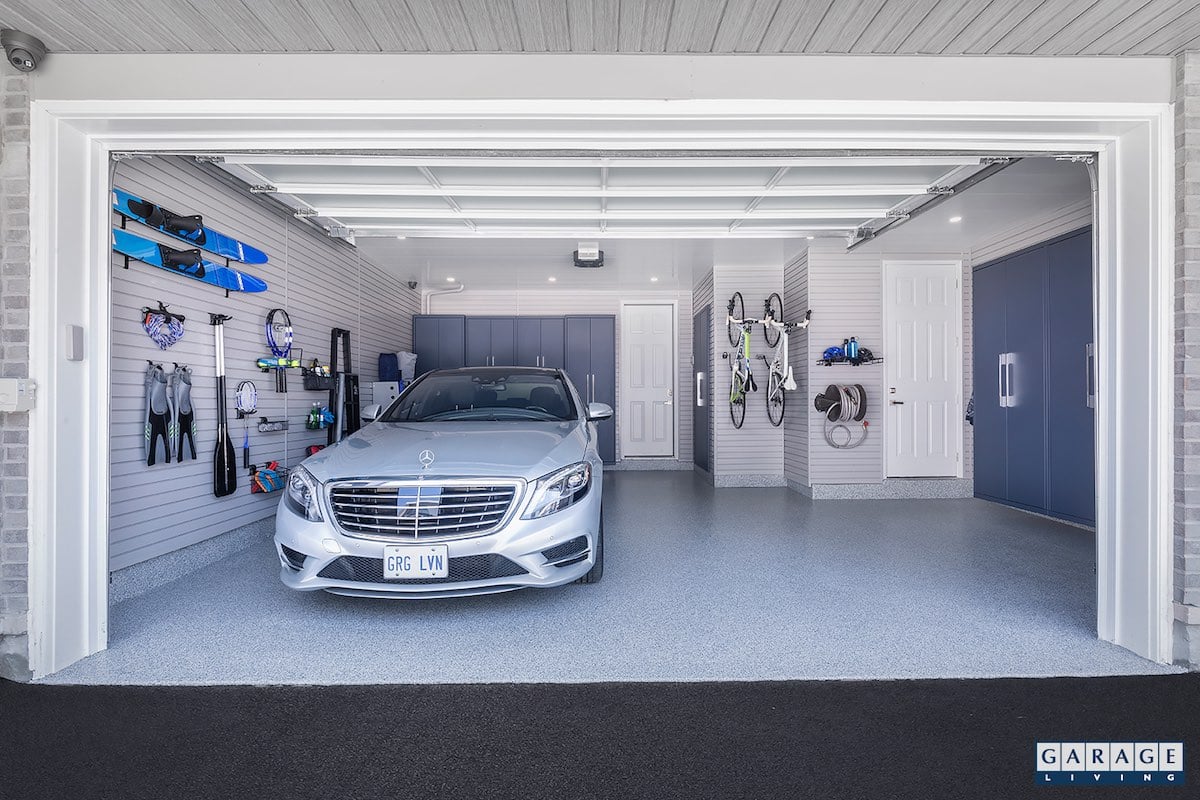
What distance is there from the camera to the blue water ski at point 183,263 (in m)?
3.37

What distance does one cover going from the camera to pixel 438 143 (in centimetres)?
284

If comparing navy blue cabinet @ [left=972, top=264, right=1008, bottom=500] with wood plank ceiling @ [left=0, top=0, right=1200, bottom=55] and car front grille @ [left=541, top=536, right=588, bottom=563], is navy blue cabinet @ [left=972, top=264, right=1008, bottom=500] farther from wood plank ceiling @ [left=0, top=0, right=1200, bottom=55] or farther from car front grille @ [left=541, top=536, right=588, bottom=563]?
car front grille @ [left=541, top=536, right=588, bottom=563]

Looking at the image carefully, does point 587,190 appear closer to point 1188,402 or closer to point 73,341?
point 73,341

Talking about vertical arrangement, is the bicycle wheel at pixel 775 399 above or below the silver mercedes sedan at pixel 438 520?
above

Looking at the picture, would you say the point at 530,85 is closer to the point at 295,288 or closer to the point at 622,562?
the point at 622,562

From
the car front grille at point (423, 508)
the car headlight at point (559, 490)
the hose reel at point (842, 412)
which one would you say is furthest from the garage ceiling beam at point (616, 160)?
the hose reel at point (842, 412)

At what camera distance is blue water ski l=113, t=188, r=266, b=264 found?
337cm

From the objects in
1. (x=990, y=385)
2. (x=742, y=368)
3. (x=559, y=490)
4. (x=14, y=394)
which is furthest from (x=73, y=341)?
(x=990, y=385)

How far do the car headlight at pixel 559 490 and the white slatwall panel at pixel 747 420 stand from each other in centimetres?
461

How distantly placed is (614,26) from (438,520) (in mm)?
2314

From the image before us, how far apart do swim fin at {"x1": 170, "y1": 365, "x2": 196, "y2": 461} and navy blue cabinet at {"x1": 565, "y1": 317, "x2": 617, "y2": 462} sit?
542 centimetres

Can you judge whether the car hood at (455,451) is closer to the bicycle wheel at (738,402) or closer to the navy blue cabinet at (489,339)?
the bicycle wheel at (738,402)

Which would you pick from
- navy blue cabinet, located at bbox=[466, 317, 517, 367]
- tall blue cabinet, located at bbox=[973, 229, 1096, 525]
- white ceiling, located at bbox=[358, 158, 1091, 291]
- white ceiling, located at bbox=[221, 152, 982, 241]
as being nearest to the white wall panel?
white ceiling, located at bbox=[358, 158, 1091, 291]

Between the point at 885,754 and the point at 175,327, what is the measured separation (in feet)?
14.2
